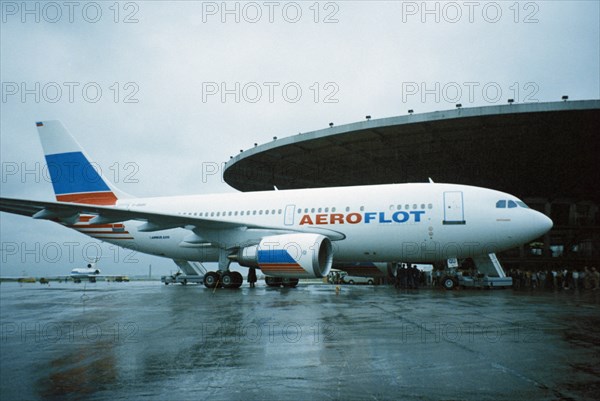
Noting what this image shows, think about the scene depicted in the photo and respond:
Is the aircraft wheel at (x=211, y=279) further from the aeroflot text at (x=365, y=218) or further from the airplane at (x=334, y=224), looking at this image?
the aeroflot text at (x=365, y=218)

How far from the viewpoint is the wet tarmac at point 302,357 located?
3795 millimetres

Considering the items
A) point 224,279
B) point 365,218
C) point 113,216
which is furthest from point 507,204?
point 113,216

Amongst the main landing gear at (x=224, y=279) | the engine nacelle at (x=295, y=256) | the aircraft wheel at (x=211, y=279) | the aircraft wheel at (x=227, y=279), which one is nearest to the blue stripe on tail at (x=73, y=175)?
the aircraft wheel at (x=211, y=279)

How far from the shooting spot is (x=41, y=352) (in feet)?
17.4

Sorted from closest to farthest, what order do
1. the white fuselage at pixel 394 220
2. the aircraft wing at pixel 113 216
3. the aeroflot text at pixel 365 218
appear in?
the aircraft wing at pixel 113 216, the white fuselage at pixel 394 220, the aeroflot text at pixel 365 218

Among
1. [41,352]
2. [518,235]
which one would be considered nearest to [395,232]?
[518,235]

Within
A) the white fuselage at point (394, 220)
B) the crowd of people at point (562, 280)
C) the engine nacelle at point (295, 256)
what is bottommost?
the crowd of people at point (562, 280)

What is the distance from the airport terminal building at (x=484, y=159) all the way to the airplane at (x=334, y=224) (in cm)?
943

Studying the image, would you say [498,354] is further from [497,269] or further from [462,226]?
[497,269]

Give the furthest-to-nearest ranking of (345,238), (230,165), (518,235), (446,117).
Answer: (230,165), (446,117), (345,238), (518,235)

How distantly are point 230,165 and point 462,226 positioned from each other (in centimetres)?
2250

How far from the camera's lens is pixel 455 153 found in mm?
31062

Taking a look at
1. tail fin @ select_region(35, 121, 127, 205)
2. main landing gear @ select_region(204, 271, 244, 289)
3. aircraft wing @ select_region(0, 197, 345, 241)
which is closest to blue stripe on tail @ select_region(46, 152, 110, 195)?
tail fin @ select_region(35, 121, 127, 205)

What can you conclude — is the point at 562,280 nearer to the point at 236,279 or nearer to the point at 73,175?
the point at 236,279
